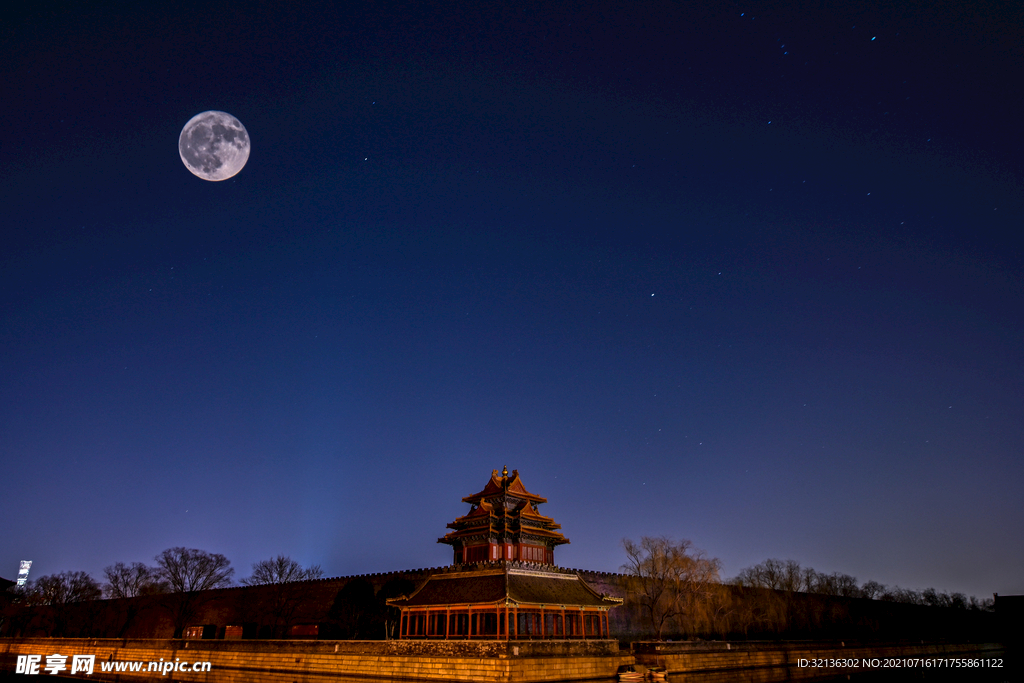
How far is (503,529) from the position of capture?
3228cm

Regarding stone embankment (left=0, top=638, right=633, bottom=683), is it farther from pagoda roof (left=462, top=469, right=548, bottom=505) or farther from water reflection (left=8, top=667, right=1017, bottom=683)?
pagoda roof (left=462, top=469, right=548, bottom=505)

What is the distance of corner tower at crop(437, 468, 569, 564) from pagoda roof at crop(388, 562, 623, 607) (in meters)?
1.66

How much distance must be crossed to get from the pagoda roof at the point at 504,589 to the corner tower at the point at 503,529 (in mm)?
1658

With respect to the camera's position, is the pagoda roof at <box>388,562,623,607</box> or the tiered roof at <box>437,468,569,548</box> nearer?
the pagoda roof at <box>388,562,623,607</box>

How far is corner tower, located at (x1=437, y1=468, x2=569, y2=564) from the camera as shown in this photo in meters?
32.0

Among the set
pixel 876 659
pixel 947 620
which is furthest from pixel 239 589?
pixel 947 620

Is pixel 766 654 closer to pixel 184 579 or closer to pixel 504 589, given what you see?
pixel 504 589

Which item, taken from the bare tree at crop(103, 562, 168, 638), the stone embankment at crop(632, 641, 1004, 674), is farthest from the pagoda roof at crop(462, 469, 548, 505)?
the bare tree at crop(103, 562, 168, 638)

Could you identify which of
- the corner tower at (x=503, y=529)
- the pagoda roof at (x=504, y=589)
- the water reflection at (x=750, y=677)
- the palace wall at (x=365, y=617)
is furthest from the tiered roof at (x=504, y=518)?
the water reflection at (x=750, y=677)

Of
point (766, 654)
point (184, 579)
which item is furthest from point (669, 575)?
point (184, 579)

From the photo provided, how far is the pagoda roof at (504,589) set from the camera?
88.7 feet

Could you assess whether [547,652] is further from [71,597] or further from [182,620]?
[71,597]

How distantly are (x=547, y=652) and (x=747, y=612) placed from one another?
28112 millimetres

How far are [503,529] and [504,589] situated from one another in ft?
18.3
